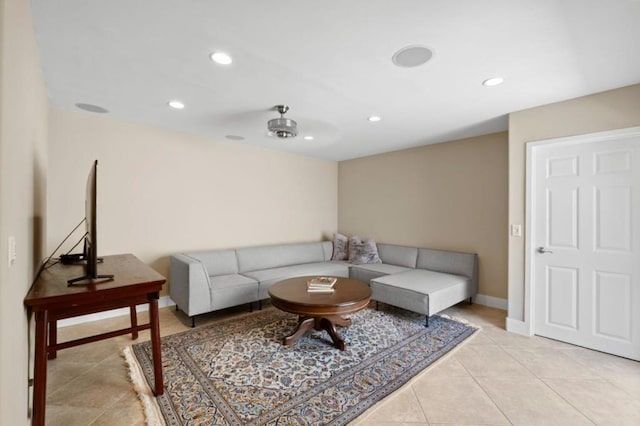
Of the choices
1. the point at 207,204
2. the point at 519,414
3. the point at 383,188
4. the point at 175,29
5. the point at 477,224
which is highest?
the point at 175,29

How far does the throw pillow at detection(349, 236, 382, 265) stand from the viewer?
4691mm

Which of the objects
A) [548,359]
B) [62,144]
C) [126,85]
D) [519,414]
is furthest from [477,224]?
[62,144]

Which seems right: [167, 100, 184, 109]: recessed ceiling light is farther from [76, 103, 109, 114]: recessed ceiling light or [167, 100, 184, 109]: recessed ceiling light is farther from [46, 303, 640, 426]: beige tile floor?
[46, 303, 640, 426]: beige tile floor

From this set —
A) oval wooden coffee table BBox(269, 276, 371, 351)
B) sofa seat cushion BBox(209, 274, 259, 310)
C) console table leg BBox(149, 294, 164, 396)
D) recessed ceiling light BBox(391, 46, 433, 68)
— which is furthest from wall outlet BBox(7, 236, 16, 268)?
recessed ceiling light BBox(391, 46, 433, 68)

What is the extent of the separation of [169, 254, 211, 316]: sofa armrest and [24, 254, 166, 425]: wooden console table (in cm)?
86

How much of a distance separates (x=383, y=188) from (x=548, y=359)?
3282 mm

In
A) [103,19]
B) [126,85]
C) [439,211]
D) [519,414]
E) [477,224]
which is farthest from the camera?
[439,211]

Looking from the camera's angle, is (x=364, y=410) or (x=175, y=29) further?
(x=364, y=410)

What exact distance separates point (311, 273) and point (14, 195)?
324 centimetres

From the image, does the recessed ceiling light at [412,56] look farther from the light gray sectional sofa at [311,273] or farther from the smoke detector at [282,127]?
the light gray sectional sofa at [311,273]

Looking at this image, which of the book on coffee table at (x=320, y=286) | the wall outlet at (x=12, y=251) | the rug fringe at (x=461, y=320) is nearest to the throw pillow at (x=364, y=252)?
the rug fringe at (x=461, y=320)

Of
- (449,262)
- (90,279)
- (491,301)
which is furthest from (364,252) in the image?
(90,279)

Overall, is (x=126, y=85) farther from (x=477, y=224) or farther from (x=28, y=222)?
(x=477, y=224)

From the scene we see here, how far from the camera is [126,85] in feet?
8.11
